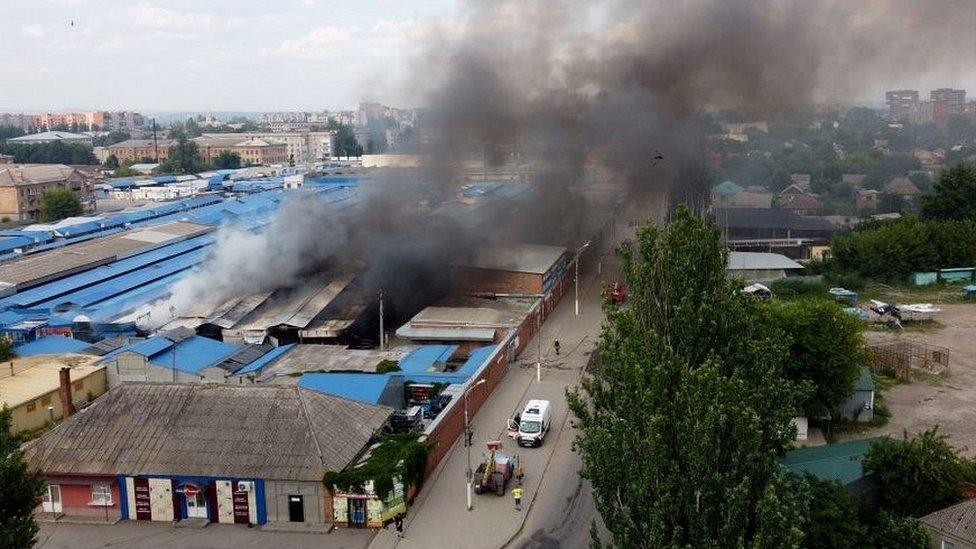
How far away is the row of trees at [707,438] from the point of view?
30.2 feet

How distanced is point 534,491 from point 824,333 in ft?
25.5

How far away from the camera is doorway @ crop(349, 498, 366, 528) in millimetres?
14133

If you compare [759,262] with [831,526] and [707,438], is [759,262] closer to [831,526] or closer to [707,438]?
[831,526]

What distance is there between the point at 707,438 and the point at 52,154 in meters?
103

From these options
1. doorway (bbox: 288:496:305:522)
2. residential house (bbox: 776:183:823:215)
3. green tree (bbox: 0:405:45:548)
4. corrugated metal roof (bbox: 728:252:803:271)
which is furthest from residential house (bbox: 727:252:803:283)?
green tree (bbox: 0:405:45:548)

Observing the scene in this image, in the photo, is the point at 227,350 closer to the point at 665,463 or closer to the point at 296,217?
the point at 296,217

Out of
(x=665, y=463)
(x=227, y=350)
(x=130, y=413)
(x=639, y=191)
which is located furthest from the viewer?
(x=639, y=191)

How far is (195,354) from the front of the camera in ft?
73.6

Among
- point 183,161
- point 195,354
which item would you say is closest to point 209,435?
point 195,354

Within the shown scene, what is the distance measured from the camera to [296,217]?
31.8m

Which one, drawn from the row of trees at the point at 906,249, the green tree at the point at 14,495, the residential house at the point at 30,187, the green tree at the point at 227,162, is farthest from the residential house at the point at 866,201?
the green tree at the point at 227,162

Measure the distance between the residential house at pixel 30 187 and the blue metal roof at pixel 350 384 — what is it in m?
48.6

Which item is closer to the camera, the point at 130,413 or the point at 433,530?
the point at 433,530

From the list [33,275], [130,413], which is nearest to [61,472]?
[130,413]
